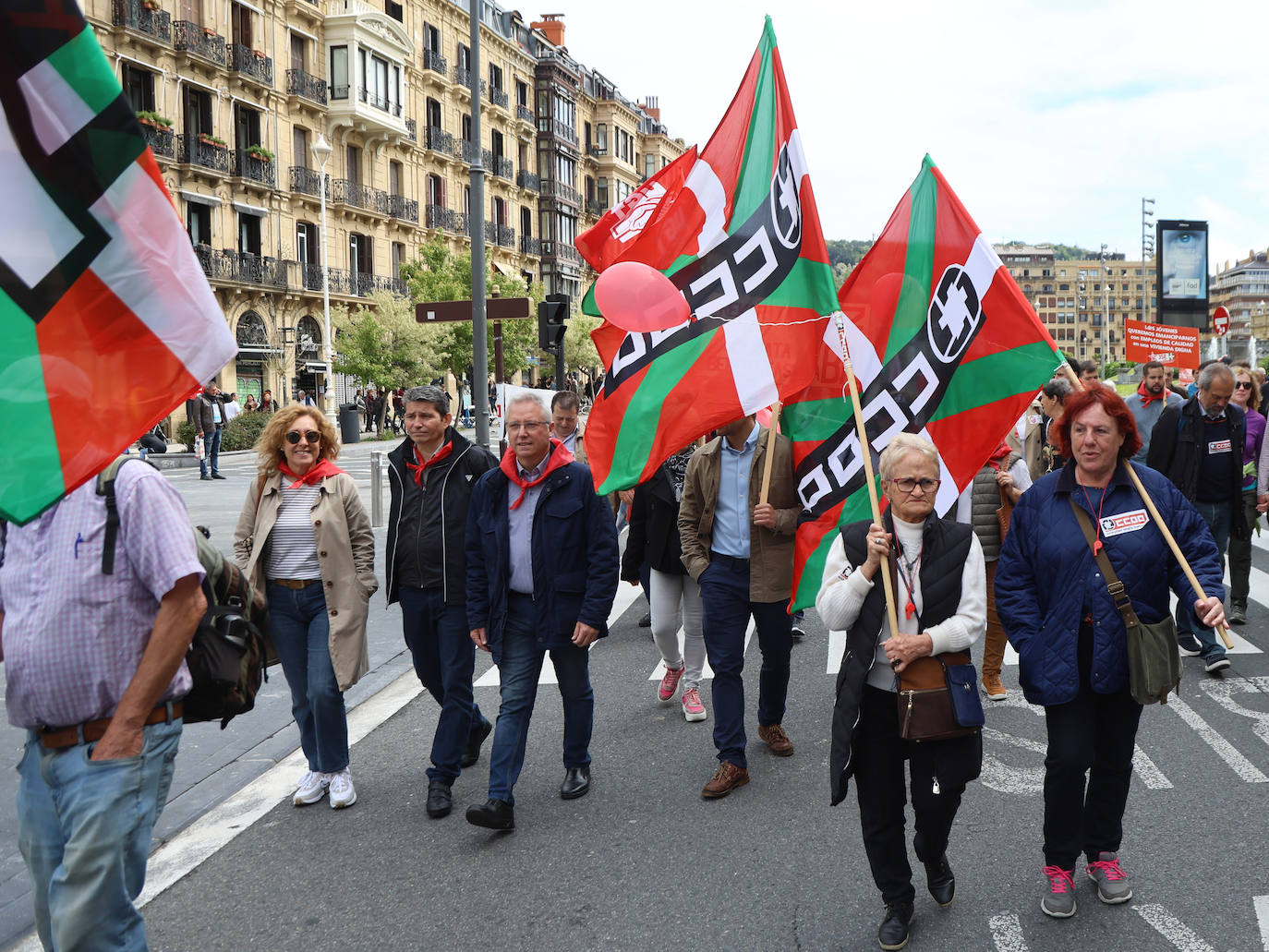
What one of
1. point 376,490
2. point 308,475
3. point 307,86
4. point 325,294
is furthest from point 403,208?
point 308,475

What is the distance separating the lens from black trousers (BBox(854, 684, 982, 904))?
365 centimetres

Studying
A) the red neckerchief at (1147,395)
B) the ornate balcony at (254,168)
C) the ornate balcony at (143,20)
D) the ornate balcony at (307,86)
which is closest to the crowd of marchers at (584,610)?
the red neckerchief at (1147,395)

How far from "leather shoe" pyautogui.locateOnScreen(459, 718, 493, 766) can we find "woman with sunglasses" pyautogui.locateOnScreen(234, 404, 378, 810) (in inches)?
26.9

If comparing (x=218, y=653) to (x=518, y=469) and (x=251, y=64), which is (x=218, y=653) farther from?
(x=251, y=64)

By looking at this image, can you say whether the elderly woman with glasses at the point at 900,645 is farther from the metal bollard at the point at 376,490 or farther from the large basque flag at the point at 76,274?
the metal bollard at the point at 376,490

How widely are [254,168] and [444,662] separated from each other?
36446mm

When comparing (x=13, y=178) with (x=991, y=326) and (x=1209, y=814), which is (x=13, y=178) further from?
(x=1209, y=814)

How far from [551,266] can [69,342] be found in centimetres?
6133

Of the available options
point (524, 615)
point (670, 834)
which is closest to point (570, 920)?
point (670, 834)

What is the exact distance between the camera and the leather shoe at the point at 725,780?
16.5 feet

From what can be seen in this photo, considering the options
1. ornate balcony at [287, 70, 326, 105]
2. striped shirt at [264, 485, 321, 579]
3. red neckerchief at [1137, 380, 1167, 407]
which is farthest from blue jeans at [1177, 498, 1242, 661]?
ornate balcony at [287, 70, 326, 105]

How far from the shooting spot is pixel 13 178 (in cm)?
266

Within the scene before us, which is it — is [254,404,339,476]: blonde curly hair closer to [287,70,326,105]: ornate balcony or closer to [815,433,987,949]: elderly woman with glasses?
[815,433,987,949]: elderly woman with glasses

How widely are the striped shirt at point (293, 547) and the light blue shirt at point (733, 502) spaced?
6.24ft
